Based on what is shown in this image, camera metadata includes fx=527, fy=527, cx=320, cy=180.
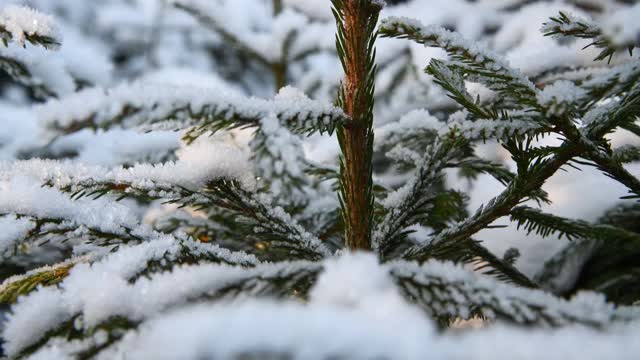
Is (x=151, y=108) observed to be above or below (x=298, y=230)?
above

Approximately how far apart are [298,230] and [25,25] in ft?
2.17

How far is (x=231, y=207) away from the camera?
3.38 feet

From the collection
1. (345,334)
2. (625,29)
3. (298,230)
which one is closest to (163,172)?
(298,230)

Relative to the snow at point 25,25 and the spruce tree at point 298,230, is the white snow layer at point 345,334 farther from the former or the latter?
the snow at point 25,25

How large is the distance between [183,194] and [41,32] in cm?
42

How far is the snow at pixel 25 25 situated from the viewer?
100 centimetres

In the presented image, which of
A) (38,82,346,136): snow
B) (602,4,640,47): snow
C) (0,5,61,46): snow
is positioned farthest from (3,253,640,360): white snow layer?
(0,5,61,46): snow

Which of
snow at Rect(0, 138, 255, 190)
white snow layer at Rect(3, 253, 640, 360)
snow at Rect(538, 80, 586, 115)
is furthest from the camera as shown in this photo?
snow at Rect(0, 138, 255, 190)

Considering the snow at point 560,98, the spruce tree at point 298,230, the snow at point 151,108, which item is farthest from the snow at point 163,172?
the snow at point 560,98

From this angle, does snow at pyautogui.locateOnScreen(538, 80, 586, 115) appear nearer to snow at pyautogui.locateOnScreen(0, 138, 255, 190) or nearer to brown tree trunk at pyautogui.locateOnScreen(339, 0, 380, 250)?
brown tree trunk at pyautogui.locateOnScreen(339, 0, 380, 250)

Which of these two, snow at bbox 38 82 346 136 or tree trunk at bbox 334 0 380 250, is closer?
snow at bbox 38 82 346 136

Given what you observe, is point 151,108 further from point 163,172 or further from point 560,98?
point 560,98

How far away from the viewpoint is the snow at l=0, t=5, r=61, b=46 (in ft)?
3.30

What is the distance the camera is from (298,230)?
1.02 m
